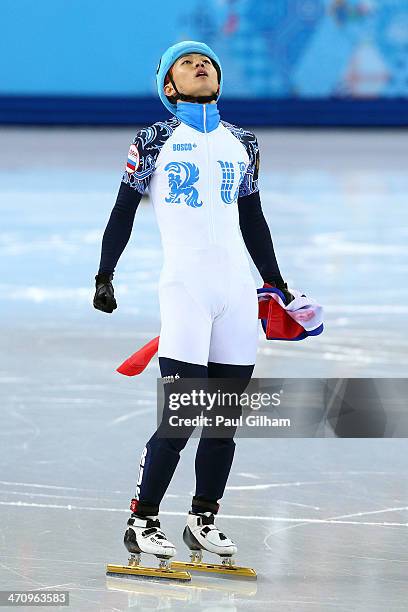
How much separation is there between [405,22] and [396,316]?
17.2m

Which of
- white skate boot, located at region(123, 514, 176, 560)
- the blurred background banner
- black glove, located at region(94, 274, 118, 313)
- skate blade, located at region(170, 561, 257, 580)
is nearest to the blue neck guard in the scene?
black glove, located at region(94, 274, 118, 313)

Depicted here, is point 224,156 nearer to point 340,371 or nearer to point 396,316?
point 340,371

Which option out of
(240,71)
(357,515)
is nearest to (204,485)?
(357,515)

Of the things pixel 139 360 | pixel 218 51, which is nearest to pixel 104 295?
pixel 139 360

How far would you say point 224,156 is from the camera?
426 cm

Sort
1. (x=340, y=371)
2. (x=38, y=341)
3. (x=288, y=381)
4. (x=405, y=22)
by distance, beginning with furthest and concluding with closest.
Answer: (x=405, y=22) < (x=38, y=341) < (x=340, y=371) < (x=288, y=381)

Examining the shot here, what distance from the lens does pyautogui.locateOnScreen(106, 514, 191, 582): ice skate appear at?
427 centimetres

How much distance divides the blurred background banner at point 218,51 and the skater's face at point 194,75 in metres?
20.5

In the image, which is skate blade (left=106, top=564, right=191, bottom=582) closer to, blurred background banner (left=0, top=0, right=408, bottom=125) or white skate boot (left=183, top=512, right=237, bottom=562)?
white skate boot (left=183, top=512, right=237, bottom=562)

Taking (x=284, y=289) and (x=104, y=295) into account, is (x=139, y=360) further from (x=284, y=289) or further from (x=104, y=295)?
(x=284, y=289)

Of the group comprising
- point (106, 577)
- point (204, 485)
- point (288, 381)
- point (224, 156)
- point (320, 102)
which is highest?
point (320, 102)

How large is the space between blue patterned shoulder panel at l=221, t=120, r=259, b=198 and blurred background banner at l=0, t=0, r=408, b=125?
806 inches

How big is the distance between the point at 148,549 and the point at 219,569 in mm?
246

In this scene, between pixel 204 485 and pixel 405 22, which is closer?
pixel 204 485
